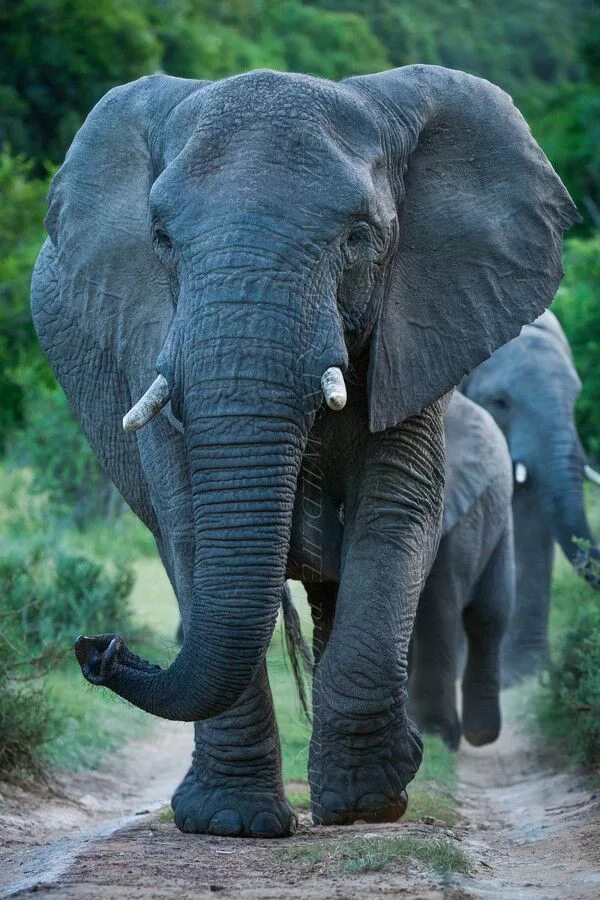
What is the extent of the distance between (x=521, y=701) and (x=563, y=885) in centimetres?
613

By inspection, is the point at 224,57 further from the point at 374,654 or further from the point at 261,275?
the point at 261,275

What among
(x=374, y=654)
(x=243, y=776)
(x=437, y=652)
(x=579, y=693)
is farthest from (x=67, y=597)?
(x=374, y=654)

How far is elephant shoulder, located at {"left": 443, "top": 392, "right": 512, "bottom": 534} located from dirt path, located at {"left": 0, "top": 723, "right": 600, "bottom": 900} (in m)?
1.27

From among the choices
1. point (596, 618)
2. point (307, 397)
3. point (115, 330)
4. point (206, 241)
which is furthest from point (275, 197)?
point (596, 618)

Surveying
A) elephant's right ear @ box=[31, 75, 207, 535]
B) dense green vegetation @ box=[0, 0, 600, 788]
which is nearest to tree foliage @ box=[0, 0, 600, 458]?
dense green vegetation @ box=[0, 0, 600, 788]

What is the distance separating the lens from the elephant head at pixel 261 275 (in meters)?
4.64

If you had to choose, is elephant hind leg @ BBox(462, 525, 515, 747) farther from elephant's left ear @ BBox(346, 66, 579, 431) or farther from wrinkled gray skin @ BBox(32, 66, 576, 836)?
elephant's left ear @ BBox(346, 66, 579, 431)

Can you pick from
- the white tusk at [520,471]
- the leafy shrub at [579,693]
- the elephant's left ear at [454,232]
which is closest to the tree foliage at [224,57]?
the white tusk at [520,471]

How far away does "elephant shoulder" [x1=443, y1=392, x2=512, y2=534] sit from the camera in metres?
7.82

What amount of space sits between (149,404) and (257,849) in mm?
1340

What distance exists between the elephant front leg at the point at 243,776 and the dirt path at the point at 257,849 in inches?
4.1

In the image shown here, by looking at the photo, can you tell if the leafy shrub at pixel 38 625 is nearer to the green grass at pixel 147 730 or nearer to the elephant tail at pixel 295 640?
the green grass at pixel 147 730

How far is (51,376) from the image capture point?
10.7 meters

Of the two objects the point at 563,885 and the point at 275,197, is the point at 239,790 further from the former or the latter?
the point at 275,197
